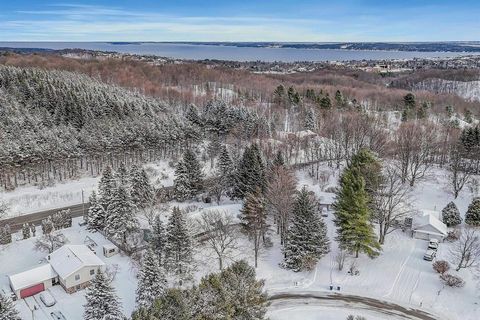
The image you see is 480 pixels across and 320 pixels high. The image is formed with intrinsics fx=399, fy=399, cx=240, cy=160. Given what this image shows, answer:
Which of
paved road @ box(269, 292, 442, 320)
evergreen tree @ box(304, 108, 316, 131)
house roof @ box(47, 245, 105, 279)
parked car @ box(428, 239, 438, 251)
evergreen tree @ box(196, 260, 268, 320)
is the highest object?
evergreen tree @ box(304, 108, 316, 131)

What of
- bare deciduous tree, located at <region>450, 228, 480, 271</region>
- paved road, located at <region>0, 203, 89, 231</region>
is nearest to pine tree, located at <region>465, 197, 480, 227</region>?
bare deciduous tree, located at <region>450, 228, 480, 271</region>

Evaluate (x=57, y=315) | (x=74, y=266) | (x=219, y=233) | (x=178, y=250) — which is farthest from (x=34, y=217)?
(x=219, y=233)

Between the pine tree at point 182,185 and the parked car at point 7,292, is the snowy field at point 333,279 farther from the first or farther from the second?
the pine tree at point 182,185

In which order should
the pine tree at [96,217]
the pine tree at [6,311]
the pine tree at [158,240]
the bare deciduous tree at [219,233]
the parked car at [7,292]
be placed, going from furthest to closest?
1. the pine tree at [96,217]
2. the bare deciduous tree at [219,233]
3. the pine tree at [158,240]
4. the parked car at [7,292]
5. the pine tree at [6,311]

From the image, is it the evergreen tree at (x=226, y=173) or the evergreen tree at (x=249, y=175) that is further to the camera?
the evergreen tree at (x=226, y=173)

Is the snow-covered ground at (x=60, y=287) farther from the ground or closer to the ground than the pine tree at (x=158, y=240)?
closer to the ground

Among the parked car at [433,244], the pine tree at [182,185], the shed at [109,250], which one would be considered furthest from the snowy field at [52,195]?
the parked car at [433,244]

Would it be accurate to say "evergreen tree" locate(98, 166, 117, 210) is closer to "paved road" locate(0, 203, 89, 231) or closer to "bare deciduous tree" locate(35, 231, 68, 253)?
"bare deciduous tree" locate(35, 231, 68, 253)

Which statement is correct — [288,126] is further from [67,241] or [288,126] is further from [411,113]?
[67,241]
